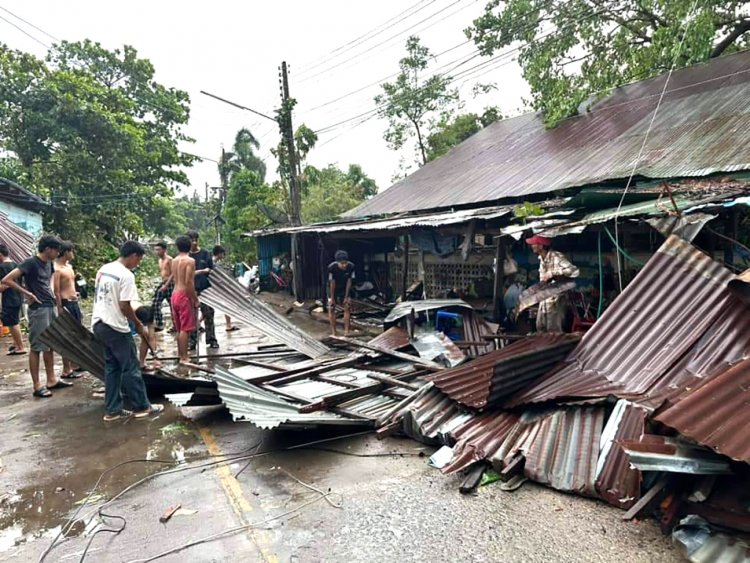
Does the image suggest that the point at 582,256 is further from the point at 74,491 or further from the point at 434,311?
the point at 74,491

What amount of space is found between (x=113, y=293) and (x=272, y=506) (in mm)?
2809

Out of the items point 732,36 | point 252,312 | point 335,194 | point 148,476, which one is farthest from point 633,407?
point 335,194

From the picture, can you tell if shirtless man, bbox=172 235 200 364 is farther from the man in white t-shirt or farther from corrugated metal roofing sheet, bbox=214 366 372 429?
corrugated metal roofing sheet, bbox=214 366 372 429

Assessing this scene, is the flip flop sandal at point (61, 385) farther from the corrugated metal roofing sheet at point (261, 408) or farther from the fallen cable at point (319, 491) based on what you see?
the fallen cable at point (319, 491)

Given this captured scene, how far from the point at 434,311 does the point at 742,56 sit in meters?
8.28

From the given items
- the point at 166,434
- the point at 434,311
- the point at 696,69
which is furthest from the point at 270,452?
the point at 696,69

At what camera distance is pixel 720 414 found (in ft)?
8.36

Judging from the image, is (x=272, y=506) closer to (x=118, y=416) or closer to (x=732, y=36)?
(x=118, y=416)

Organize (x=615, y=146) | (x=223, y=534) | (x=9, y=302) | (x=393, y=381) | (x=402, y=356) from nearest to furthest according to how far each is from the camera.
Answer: (x=223, y=534), (x=393, y=381), (x=402, y=356), (x=9, y=302), (x=615, y=146)

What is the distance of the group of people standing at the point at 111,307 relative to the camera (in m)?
4.74

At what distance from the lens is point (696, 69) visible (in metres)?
10.1

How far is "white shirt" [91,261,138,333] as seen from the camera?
15.4 ft

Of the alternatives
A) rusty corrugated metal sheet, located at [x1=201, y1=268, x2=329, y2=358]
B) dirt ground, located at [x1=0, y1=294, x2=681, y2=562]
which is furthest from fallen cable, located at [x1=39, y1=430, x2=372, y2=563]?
rusty corrugated metal sheet, located at [x1=201, y1=268, x2=329, y2=358]

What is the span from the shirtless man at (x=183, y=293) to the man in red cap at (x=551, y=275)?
14.6ft
